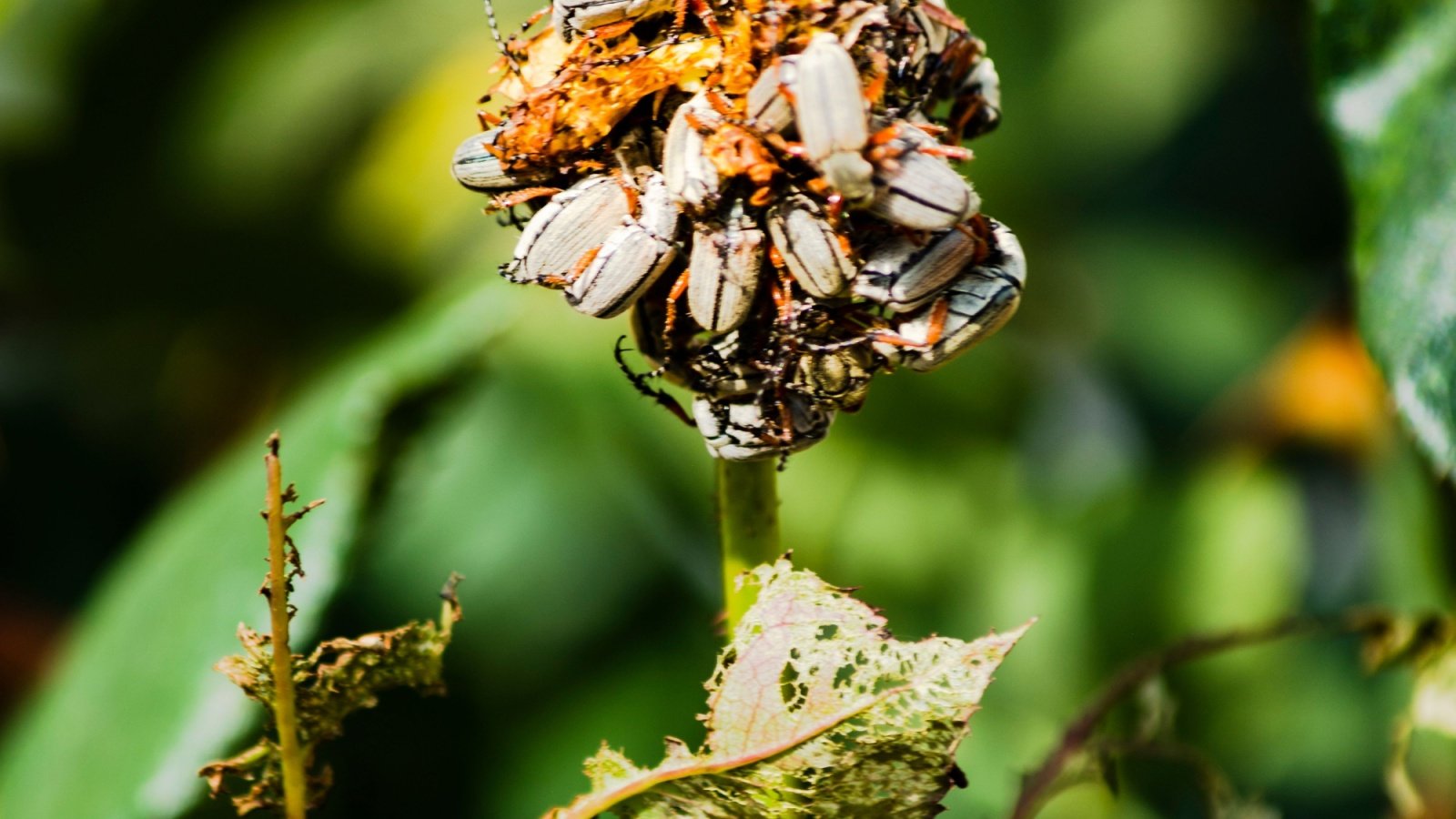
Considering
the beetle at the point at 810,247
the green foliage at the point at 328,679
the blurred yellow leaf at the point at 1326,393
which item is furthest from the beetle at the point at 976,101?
the blurred yellow leaf at the point at 1326,393

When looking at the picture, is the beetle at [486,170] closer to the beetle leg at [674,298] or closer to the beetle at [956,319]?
the beetle leg at [674,298]

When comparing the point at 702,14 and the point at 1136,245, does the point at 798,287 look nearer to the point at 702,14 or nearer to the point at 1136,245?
the point at 702,14

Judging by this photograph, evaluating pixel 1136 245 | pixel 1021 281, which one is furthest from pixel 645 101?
pixel 1136 245

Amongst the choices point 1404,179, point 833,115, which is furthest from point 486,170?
point 1404,179

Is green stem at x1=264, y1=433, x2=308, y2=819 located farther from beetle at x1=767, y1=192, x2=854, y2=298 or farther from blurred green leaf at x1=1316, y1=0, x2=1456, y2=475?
blurred green leaf at x1=1316, y1=0, x2=1456, y2=475

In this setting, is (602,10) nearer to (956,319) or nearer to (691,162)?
(691,162)

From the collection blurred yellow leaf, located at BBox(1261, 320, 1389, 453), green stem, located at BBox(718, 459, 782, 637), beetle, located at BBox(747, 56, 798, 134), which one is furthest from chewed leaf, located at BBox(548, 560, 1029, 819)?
blurred yellow leaf, located at BBox(1261, 320, 1389, 453)

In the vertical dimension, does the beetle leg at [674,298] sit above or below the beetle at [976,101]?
below
